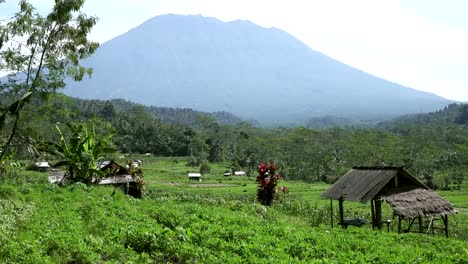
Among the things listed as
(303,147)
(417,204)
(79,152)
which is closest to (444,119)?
(303,147)

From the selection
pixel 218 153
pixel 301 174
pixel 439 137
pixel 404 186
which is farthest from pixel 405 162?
pixel 404 186

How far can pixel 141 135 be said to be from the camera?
3671 inches

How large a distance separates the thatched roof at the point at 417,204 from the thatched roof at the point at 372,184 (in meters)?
0.34

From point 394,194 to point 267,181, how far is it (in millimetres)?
7597

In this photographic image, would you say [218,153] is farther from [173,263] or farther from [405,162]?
[173,263]

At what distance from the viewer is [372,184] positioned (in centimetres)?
1938

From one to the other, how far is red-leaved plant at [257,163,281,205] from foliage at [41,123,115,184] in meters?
7.99

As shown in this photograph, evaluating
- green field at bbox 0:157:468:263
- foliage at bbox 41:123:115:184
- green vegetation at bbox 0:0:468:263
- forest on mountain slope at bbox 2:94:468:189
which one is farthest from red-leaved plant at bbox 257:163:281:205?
forest on mountain slope at bbox 2:94:468:189

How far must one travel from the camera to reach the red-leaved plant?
24938 millimetres

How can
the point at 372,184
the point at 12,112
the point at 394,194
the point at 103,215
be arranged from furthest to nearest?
the point at 394,194 < the point at 372,184 < the point at 12,112 < the point at 103,215

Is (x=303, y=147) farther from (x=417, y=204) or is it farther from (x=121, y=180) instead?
(x=417, y=204)

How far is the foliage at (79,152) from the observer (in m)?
21.1

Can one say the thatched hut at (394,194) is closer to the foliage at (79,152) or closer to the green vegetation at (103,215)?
the green vegetation at (103,215)

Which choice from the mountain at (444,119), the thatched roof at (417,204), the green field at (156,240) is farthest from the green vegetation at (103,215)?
the mountain at (444,119)
